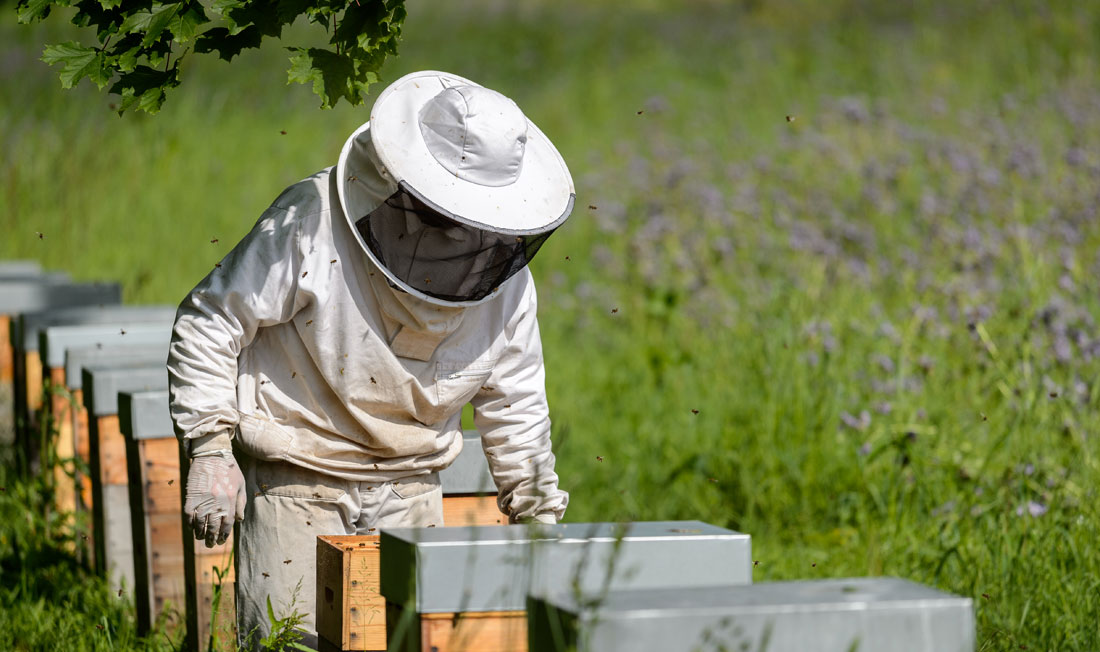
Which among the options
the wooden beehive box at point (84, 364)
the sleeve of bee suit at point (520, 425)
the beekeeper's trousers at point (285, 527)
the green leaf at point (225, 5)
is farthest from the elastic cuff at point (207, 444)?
the wooden beehive box at point (84, 364)

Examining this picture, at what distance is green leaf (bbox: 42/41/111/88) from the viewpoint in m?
2.55

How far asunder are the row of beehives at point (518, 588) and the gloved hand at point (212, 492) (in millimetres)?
302

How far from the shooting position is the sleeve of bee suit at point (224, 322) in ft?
8.97

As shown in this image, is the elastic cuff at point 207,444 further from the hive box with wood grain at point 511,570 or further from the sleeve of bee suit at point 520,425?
the hive box with wood grain at point 511,570

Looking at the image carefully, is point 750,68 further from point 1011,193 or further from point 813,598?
point 813,598

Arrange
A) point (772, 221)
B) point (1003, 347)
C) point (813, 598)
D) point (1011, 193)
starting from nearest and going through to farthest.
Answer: point (813, 598) < point (1003, 347) < point (1011, 193) < point (772, 221)

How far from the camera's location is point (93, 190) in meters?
10.6

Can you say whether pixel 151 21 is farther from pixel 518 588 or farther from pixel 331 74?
pixel 518 588

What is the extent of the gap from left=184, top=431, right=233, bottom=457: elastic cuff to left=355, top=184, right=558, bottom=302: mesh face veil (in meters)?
0.54

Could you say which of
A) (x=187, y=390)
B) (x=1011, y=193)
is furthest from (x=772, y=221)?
(x=187, y=390)

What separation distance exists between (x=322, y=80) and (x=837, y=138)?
8244mm

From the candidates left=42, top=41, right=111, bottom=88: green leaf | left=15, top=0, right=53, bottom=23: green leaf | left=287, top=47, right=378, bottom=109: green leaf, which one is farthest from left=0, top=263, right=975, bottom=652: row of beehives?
left=15, top=0, right=53, bottom=23: green leaf

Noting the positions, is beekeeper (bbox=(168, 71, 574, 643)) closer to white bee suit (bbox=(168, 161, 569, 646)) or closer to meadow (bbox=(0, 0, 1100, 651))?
white bee suit (bbox=(168, 161, 569, 646))

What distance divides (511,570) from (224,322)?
1163mm
